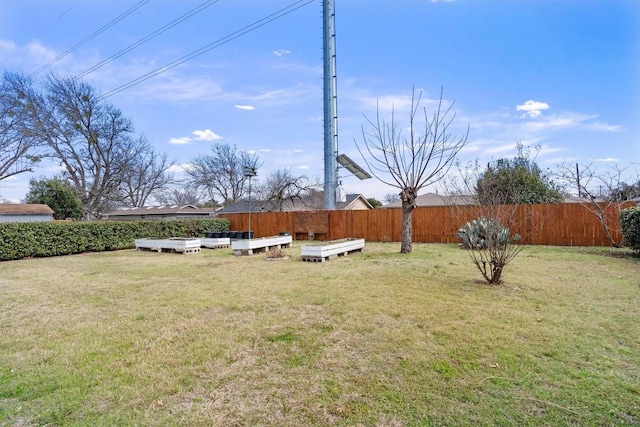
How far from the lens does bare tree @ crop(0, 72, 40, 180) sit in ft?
59.9

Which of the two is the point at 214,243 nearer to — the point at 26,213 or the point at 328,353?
the point at 328,353

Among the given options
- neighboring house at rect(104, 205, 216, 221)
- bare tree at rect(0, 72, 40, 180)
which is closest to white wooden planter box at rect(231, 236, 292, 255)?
bare tree at rect(0, 72, 40, 180)

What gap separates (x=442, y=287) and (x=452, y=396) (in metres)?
3.23

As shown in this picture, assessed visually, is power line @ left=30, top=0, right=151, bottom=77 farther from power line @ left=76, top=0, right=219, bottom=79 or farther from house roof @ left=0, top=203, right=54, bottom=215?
house roof @ left=0, top=203, right=54, bottom=215

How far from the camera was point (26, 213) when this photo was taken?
2606cm

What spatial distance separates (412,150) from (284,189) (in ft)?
50.5

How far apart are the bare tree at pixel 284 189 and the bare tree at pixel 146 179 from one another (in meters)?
9.78

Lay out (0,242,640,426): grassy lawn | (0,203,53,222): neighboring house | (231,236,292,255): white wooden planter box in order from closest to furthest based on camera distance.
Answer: (0,242,640,426): grassy lawn → (231,236,292,255): white wooden planter box → (0,203,53,222): neighboring house

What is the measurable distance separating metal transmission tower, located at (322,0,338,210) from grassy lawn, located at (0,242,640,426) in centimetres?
984

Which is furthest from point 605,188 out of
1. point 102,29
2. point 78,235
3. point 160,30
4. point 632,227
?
point 102,29

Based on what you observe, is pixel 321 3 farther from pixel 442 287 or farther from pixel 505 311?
pixel 505 311

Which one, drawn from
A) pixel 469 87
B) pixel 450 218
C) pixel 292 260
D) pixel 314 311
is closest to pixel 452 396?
pixel 314 311

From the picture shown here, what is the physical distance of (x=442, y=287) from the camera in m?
5.27

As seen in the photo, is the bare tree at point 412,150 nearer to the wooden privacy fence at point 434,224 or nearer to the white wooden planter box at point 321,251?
the wooden privacy fence at point 434,224
